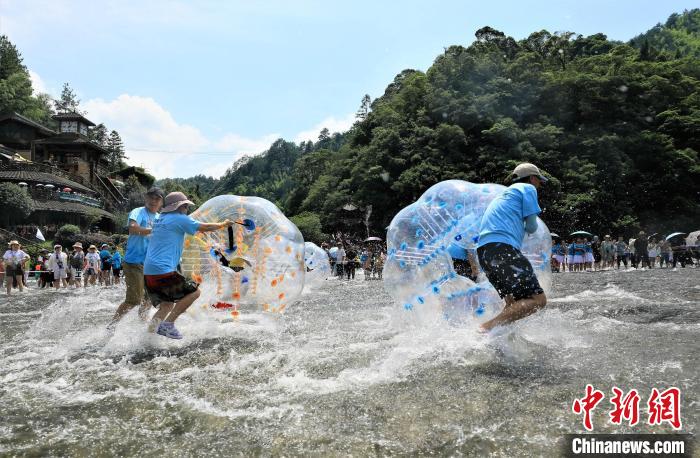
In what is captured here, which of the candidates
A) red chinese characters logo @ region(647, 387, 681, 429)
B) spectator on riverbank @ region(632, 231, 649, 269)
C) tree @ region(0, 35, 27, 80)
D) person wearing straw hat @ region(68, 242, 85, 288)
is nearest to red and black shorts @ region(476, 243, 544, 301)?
red chinese characters logo @ region(647, 387, 681, 429)

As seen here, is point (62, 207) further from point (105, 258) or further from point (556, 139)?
point (556, 139)

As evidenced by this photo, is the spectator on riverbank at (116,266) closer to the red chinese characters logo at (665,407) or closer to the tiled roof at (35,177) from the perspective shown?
the red chinese characters logo at (665,407)

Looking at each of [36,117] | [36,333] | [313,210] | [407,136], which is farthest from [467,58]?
[36,117]

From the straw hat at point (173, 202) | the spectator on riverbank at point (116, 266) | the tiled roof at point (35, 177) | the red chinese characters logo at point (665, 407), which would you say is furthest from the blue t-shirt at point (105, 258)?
the tiled roof at point (35, 177)

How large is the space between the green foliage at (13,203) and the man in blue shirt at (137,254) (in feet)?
103

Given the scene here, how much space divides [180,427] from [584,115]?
136ft

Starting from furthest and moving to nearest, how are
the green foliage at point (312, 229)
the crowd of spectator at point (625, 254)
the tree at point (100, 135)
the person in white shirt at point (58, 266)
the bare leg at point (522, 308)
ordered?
the tree at point (100, 135)
the green foliage at point (312, 229)
the crowd of spectator at point (625, 254)
the person in white shirt at point (58, 266)
the bare leg at point (522, 308)

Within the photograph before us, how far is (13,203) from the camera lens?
32906mm

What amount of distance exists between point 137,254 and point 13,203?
103 feet

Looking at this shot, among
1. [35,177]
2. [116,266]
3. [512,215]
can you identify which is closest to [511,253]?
[512,215]

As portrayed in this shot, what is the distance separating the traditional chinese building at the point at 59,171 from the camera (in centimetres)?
3722

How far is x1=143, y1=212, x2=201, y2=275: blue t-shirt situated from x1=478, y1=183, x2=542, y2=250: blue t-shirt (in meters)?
2.86

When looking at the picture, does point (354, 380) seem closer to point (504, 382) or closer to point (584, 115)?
point (504, 382)

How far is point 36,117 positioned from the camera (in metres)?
57.2
